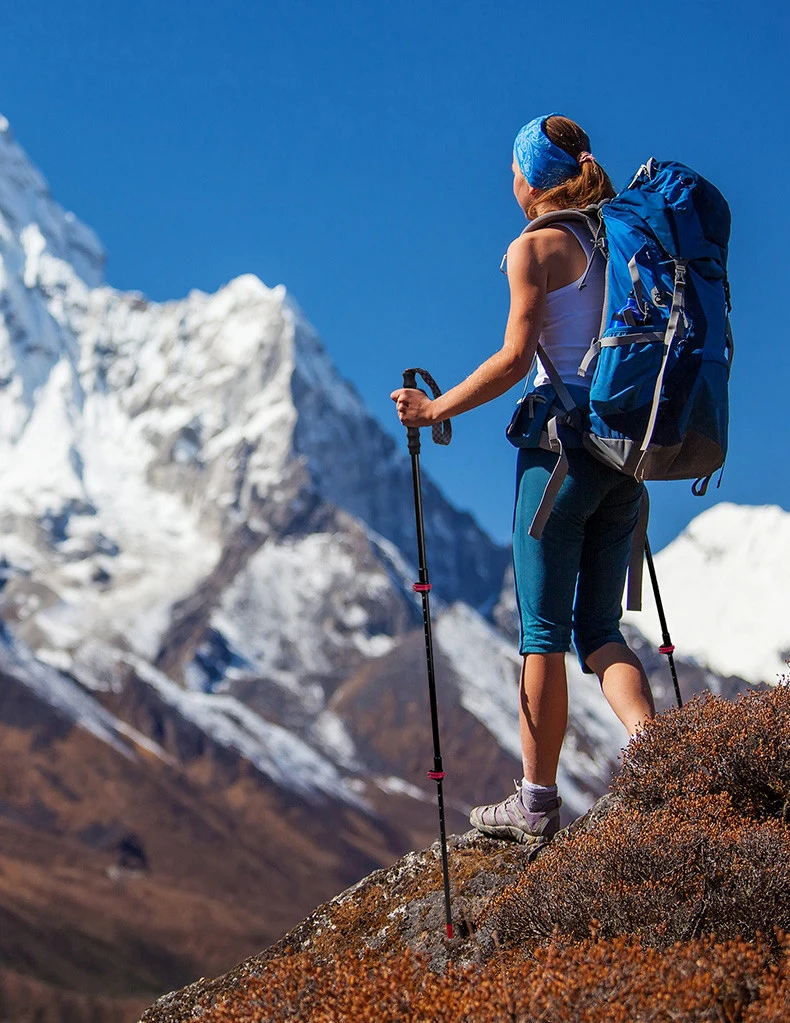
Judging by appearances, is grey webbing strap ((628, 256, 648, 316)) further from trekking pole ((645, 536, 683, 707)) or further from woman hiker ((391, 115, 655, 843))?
trekking pole ((645, 536, 683, 707))

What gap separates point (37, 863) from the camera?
373 feet

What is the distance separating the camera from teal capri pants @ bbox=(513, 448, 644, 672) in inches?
178

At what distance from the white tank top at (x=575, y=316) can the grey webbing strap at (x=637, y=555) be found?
29.6 inches

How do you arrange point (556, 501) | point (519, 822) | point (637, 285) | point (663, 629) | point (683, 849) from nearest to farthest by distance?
1. point (683, 849)
2. point (637, 285)
3. point (556, 501)
4. point (519, 822)
5. point (663, 629)

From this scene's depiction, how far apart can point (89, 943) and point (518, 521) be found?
102 m

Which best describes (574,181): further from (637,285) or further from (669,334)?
(669,334)

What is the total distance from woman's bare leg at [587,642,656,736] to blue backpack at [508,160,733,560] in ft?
2.90

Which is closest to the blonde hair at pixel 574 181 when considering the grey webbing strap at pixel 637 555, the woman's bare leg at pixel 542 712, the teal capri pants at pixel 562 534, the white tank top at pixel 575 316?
the white tank top at pixel 575 316

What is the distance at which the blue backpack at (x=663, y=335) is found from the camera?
406cm

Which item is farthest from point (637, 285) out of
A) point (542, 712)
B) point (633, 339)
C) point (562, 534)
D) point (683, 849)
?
point (683, 849)

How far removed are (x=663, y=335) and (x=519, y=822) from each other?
6.62ft

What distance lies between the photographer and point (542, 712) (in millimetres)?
4613

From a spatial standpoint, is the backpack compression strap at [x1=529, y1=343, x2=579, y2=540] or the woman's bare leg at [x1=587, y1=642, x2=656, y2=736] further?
the woman's bare leg at [x1=587, y1=642, x2=656, y2=736]

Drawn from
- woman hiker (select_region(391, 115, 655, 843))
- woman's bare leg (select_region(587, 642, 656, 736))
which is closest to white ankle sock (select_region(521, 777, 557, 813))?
woman hiker (select_region(391, 115, 655, 843))
